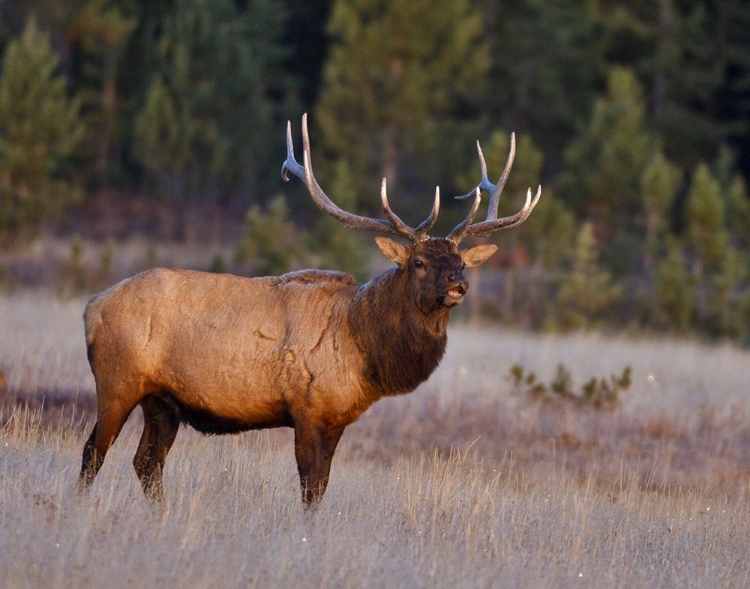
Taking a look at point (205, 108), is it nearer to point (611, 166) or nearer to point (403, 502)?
point (611, 166)

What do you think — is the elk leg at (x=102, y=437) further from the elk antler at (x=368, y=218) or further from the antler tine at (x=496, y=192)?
the antler tine at (x=496, y=192)

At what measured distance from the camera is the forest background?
73.1ft

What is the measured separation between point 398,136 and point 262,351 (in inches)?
883

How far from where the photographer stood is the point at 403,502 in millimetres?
7121

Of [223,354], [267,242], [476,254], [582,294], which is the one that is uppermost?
[476,254]

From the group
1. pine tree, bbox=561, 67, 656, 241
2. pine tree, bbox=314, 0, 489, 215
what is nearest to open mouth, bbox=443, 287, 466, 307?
pine tree, bbox=561, 67, 656, 241

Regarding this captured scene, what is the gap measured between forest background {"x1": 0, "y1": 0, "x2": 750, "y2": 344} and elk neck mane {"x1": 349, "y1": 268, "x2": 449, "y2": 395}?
13.0 metres

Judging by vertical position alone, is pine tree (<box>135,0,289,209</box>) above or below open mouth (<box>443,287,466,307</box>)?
above

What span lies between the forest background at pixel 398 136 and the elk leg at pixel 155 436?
1261 centimetres

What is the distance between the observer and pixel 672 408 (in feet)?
42.5

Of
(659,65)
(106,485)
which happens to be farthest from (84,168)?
(106,485)

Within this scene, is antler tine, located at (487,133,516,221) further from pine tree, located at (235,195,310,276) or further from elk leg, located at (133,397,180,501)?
pine tree, located at (235,195,310,276)

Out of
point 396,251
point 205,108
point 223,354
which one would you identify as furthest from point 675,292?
point 223,354

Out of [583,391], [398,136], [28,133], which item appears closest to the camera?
[583,391]
